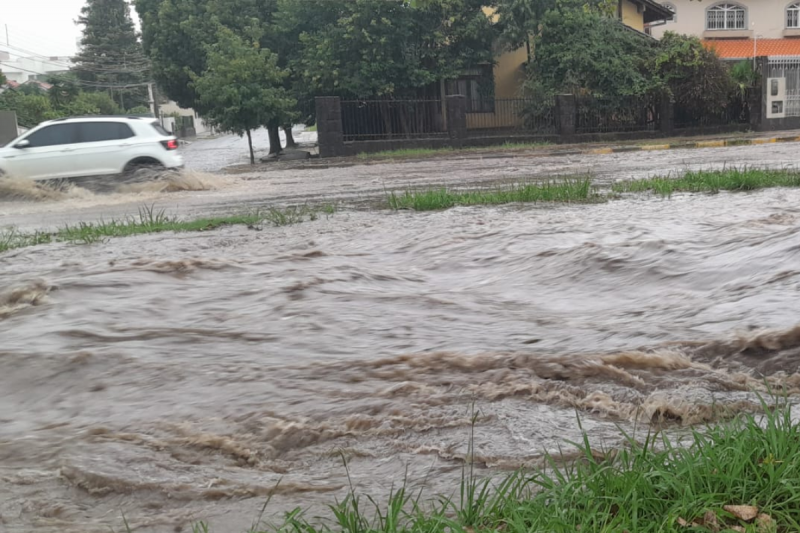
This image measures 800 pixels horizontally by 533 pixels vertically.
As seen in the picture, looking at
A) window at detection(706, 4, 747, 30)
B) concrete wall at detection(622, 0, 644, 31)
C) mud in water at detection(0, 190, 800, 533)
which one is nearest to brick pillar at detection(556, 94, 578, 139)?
concrete wall at detection(622, 0, 644, 31)

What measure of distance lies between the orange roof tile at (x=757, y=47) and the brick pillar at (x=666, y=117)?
1243cm

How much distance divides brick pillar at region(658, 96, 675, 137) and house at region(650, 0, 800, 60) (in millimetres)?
15346

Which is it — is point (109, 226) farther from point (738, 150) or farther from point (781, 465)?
point (738, 150)

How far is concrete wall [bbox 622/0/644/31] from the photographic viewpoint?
107ft

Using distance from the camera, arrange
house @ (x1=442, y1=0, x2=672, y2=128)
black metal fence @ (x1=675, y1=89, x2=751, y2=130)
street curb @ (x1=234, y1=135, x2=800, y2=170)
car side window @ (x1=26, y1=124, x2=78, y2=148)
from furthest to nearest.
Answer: house @ (x1=442, y1=0, x2=672, y2=128) → black metal fence @ (x1=675, y1=89, x2=751, y2=130) → street curb @ (x1=234, y1=135, x2=800, y2=170) → car side window @ (x1=26, y1=124, x2=78, y2=148)

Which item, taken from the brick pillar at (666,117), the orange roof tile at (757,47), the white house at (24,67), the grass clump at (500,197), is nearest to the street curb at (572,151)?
the brick pillar at (666,117)

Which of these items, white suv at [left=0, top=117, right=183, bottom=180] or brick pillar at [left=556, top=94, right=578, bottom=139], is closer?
white suv at [left=0, top=117, right=183, bottom=180]

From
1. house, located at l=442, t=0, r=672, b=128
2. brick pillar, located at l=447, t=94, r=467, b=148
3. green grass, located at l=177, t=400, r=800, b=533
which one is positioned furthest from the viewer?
house, located at l=442, t=0, r=672, b=128

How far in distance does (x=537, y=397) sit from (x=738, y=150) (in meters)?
17.2

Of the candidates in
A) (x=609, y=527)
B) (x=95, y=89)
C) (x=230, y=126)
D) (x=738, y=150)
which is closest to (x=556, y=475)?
(x=609, y=527)

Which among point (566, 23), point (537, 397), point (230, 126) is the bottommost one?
point (537, 397)

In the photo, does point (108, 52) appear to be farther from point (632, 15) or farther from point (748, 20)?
point (748, 20)

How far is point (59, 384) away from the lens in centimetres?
446

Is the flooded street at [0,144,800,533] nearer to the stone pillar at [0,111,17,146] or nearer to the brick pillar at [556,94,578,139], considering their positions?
the brick pillar at [556,94,578,139]
